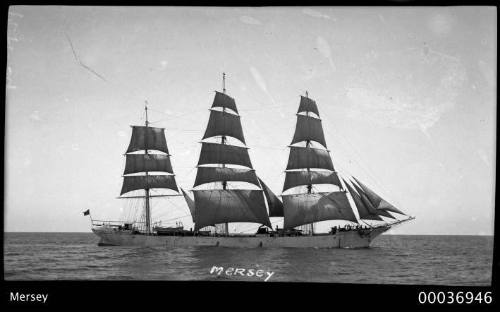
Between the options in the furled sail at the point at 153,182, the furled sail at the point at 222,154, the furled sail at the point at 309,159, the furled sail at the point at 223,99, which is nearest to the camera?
the furled sail at the point at 223,99

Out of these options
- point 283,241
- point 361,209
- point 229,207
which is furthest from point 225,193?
point 361,209

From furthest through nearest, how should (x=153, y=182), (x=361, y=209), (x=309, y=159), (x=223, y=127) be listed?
(x=153, y=182) → (x=309, y=159) → (x=361, y=209) → (x=223, y=127)

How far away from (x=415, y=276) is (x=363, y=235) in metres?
15.3

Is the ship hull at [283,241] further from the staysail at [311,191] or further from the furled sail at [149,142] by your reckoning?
the furled sail at [149,142]

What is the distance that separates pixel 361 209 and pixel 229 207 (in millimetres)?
7056

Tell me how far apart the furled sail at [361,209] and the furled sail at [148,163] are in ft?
33.0

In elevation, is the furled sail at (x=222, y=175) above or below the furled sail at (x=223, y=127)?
below

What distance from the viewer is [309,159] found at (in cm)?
2619

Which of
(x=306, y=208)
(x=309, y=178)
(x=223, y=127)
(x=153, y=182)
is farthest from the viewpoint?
(x=153, y=182)

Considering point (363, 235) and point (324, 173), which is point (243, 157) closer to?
point (324, 173)

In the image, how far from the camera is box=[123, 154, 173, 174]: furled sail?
27.9 meters

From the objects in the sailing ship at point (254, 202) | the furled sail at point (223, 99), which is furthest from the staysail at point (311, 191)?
the furled sail at point (223, 99)

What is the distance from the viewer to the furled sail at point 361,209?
78.3 feet

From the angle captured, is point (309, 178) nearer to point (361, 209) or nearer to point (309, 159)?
point (309, 159)
